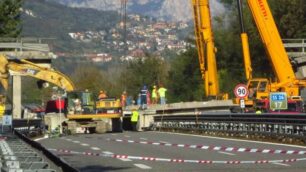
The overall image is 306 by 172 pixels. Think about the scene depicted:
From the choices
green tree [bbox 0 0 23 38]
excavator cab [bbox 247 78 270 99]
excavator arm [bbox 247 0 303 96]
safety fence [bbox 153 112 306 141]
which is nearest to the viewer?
safety fence [bbox 153 112 306 141]

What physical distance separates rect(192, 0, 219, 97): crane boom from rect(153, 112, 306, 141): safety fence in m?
9.50

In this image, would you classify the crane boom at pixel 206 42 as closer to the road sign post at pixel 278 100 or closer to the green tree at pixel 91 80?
the road sign post at pixel 278 100

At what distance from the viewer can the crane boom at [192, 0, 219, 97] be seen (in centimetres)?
5397

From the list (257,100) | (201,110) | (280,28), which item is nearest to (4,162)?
(257,100)

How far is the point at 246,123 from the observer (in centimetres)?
3256

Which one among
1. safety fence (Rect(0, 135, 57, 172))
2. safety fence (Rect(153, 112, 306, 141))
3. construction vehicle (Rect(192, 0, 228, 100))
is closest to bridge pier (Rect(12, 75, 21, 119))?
construction vehicle (Rect(192, 0, 228, 100))

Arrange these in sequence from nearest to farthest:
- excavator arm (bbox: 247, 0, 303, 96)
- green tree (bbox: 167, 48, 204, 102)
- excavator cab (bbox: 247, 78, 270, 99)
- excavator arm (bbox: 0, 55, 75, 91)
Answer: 1. excavator arm (bbox: 247, 0, 303, 96)
2. excavator arm (bbox: 0, 55, 75, 91)
3. excavator cab (bbox: 247, 78, 270, 99)
4. green tree (bbox: 167, 48, 204, 102)

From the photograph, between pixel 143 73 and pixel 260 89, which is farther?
pixel 143 73

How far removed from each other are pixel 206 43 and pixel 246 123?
2216 cm

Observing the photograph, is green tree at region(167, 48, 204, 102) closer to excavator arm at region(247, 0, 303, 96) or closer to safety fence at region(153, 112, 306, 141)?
excavator arm at region(247, 0, 303, 96)

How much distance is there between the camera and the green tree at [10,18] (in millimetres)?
89938

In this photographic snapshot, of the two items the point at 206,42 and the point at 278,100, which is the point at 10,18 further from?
the point at 278,100

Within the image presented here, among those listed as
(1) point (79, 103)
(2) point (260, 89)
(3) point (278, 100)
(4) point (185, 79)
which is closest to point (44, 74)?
(1) point (79, 103)

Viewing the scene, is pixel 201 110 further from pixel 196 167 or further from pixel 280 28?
pixel 196 167
